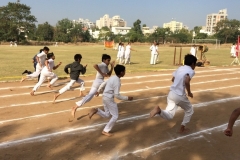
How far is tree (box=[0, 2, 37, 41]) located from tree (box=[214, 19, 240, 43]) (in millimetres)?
55779

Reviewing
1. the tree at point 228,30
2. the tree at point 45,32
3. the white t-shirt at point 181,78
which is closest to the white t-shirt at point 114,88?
the white t-shirt at point 181,78

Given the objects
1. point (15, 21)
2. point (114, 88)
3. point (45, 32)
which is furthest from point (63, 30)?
point (114, 88)

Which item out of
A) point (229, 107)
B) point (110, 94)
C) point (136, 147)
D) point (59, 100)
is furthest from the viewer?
point (59, 100)

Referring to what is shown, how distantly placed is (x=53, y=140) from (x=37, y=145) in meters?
0.33

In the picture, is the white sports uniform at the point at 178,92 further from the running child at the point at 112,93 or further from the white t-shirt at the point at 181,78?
the running child at the point at 112,93

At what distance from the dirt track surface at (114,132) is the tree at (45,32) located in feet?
257

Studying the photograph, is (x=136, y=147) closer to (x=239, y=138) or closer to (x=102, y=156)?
(x=102, y=156)

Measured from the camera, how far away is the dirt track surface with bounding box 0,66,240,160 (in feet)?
14.5

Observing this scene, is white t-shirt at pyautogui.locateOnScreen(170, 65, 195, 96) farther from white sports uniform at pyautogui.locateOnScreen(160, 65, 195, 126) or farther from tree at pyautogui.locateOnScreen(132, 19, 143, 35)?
tree at pyautogui.locateOnScreen(132, 19, 143, 35)

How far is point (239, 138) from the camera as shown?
518cm

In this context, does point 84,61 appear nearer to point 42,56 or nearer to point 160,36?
point 42,56

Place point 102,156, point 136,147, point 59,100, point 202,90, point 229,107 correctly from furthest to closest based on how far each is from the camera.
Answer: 1. point 202,90
2. point 59,100
3. point 229,107
4. point 136,147
5. point 102,156

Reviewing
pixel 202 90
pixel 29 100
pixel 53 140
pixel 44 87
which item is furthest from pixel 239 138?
pixel 44 87

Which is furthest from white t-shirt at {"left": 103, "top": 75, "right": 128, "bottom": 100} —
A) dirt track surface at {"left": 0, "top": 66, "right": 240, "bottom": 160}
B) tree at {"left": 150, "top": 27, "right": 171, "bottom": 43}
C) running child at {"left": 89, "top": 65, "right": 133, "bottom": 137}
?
tree at {"left": 150, "top": 27, "right": 171, "bottom": 43}
